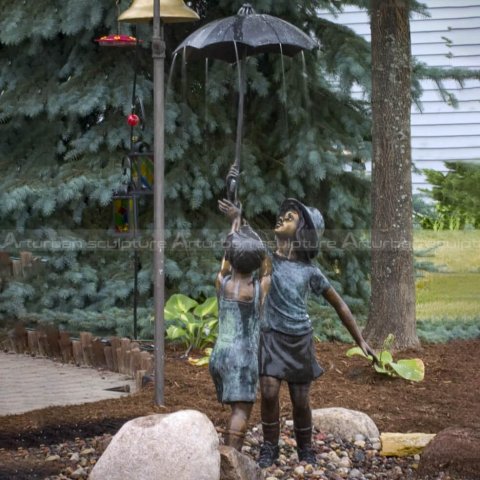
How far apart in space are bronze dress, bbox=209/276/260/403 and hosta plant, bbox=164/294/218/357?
3382 millimetres

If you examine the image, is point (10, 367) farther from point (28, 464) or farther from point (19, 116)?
point (28, 464)

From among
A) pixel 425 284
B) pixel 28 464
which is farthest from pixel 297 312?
pixel 425 284

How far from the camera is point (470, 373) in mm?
7551

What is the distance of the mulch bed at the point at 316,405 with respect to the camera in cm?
553

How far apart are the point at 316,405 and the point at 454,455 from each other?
1839 mm

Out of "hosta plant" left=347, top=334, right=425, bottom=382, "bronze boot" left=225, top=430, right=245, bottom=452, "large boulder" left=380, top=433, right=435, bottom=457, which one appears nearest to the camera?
"bronze boot" left=225, top=430, right=245, bottom=452

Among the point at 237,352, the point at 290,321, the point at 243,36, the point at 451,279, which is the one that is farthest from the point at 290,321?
the point at 451,279

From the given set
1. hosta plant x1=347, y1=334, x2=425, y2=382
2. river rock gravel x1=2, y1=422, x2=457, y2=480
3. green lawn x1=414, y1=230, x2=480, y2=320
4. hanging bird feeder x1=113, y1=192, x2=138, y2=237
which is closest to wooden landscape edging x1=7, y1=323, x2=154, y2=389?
hanging bird feeder x1=113, y1=192, x2=138, y2=237

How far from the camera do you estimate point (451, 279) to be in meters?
13.3

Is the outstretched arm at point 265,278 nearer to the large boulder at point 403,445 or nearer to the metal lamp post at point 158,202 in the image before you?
the large boulder at point 403,445

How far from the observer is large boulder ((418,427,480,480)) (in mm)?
4676

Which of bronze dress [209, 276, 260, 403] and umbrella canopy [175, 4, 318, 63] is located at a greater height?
umbrella canopy [175, 4, 318, 63]

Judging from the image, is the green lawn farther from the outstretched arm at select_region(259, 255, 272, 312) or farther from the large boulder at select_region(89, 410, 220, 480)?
the large boulder at select_region(89, 410, 220, 480)

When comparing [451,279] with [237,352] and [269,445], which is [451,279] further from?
[237,352]
